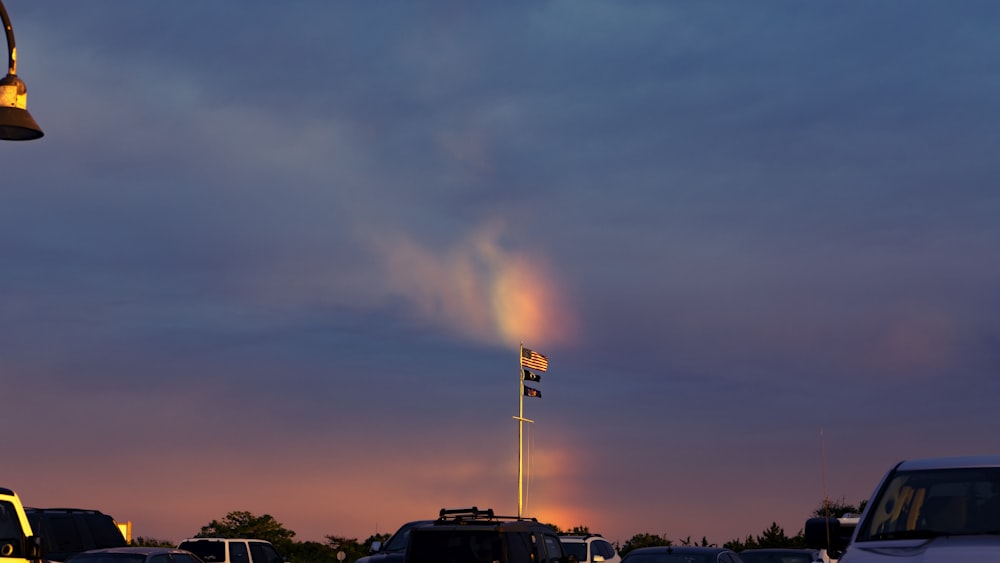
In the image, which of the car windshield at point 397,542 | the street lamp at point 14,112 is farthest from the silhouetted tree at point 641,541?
the street lamp at point 14,112

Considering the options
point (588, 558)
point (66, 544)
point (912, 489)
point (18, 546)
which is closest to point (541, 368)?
point (588, 558)

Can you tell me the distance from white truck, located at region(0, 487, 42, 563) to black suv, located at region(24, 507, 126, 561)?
28.9 ft

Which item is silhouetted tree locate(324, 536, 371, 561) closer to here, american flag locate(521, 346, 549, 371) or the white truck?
american flag locate(521, 346, 549, 371)

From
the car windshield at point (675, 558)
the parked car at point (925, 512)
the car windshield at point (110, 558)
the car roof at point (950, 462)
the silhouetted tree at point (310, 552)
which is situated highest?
the silhouetted tree at point (310, 552)

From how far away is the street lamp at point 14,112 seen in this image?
50.7 ft

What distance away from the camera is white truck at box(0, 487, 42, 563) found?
Result: 16.4 m

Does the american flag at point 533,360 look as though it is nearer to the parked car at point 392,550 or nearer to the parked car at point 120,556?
the parked car at point 392,550

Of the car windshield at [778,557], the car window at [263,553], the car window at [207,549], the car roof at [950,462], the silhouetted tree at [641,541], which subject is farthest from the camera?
the silhouetted tree at [641,541]

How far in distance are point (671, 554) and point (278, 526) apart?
55.8 metres

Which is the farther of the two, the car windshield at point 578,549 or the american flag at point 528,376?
the american flag at point 528,376

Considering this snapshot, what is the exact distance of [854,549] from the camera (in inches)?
357

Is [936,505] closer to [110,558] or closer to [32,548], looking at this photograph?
[32,548]

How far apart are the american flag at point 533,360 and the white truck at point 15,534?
159 ft

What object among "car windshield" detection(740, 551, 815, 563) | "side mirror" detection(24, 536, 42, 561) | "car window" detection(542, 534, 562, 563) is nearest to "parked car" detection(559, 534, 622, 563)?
"car windshield" detection(740, 551, 815, 563)
